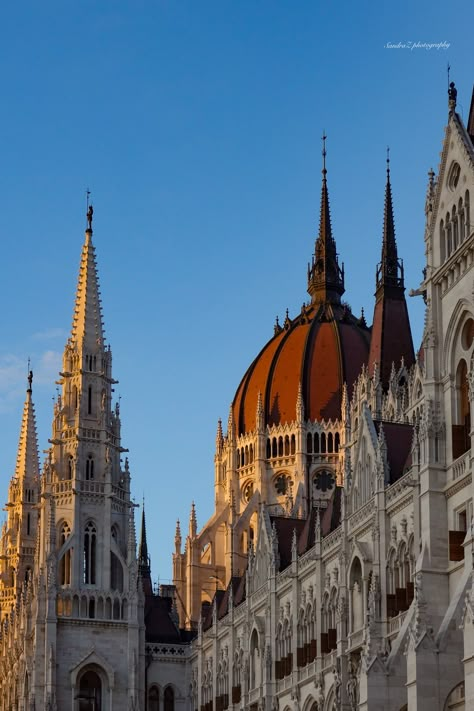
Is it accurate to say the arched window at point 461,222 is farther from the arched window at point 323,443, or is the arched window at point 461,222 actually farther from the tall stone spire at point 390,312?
the arched window at point 323,443

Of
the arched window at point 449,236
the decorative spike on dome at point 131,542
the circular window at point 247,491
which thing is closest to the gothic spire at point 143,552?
the circular window at point 247,491

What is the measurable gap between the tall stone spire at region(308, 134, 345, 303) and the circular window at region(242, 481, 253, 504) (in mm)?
16672

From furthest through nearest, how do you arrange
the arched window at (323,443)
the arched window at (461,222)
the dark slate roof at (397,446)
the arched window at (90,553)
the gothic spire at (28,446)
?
the gothic spire at (28,446) → the arched window at (323,443) → the arched window at (90,553) → the dark slate roof at (397,446) → the arched window at (461,222)

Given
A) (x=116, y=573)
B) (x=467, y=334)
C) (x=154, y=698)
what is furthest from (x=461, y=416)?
(x=116, y=573)

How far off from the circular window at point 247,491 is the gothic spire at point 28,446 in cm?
1907

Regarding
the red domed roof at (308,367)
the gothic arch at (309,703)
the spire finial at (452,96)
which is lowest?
the gothic arch at (309,703)

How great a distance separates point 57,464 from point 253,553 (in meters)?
21.4

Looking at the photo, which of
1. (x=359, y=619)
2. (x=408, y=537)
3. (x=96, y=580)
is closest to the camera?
(x=408, y=537)

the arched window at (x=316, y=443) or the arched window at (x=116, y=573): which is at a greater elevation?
the arched window at (x=316, y=443)

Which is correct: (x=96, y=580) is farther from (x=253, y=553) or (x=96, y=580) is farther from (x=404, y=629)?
(x=404, y=629)

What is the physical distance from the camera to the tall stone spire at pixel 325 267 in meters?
132

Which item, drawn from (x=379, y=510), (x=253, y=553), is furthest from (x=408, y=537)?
(x=253, y=553)

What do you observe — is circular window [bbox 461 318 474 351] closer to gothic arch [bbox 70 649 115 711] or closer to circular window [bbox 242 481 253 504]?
gothic arch [bbox 70 649 115 711]

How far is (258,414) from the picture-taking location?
12406cm
